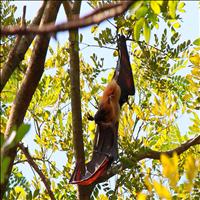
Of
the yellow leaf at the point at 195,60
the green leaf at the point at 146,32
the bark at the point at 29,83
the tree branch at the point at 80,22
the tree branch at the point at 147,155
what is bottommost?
the tree branch at the point at 80,22

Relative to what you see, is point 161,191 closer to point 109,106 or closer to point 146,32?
point 146,32

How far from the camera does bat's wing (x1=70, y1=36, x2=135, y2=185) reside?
2.89 m

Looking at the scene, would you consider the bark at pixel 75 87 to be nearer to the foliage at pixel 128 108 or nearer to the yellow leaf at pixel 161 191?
the foliage at pixel 128 108

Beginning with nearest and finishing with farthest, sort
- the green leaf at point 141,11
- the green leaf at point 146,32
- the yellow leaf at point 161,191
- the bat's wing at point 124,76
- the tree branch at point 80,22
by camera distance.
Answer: the tree branch at point 80,22 → the yellow leaf at point 161,191 → the green leaf at point 141,11 → the green leaf at point 146,32 → the bat's wing at point 124,76

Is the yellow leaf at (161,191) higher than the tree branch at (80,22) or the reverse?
the reverse

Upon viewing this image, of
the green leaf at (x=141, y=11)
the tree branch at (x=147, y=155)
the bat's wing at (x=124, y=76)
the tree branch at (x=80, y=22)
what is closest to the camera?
the tree branch at (x=80, y=22)

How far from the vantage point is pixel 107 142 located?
10.2 feet

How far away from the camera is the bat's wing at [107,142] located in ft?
9.50

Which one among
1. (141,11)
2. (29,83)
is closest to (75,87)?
(29,83)

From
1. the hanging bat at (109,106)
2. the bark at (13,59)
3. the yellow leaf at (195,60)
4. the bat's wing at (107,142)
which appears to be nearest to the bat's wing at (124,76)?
the bat's wing at (107,142)

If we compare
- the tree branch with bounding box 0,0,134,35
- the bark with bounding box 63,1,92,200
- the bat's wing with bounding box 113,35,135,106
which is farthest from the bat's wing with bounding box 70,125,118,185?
the tree branch with bounding box 0,0,134,35

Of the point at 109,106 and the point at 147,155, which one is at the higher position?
the point at 109,106

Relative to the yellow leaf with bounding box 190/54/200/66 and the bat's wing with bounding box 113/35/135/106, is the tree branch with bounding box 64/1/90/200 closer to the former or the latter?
the bat's wing with bounding box 113/35/135/106

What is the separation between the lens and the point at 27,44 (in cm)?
197
